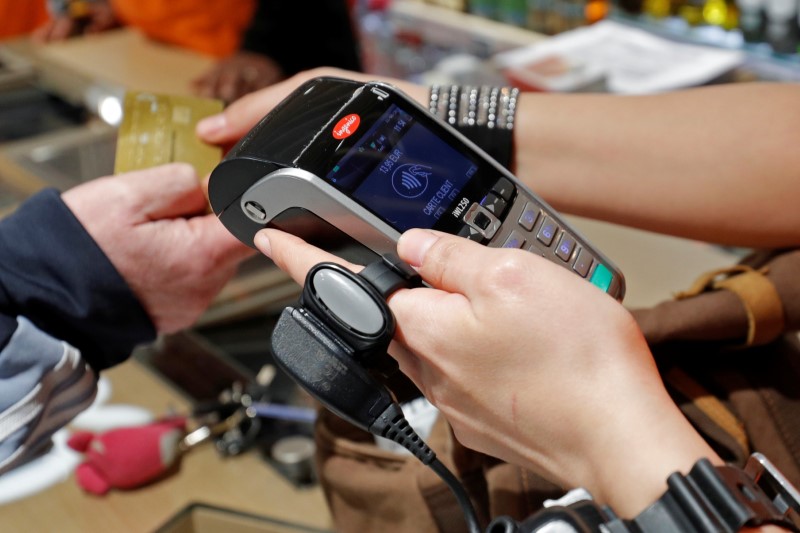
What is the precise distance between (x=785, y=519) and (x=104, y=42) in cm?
213

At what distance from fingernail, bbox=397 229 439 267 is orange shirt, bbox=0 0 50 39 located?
289cm

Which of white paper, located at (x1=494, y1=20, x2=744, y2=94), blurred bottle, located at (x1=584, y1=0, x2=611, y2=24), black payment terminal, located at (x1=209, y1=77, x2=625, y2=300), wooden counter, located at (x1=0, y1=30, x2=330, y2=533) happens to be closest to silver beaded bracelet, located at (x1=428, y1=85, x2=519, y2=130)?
black payment terminal, located at (x1=209, y1=77, x2=625, y2=300)

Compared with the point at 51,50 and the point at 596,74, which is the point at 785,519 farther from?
the point at 51,50

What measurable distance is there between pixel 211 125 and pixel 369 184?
29cm

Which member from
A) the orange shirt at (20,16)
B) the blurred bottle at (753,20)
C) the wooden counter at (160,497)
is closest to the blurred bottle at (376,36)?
the blurred bottle at (753,20)

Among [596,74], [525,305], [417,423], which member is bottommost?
[417,423]

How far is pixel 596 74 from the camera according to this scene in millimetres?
1648

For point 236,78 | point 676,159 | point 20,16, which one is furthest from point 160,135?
point 20,16

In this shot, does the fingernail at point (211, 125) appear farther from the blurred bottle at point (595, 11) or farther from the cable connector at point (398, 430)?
the blurred bottle at point (595, 11)

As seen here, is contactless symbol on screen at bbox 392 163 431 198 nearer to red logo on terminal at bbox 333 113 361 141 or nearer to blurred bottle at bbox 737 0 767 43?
red logo on terminal at bbox 333 113 361 141

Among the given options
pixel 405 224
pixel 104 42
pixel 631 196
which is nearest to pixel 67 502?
pixel 405 224

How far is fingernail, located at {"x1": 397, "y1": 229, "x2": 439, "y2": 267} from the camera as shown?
518mm

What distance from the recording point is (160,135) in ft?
2.55

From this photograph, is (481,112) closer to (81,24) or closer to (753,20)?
(753,20)
